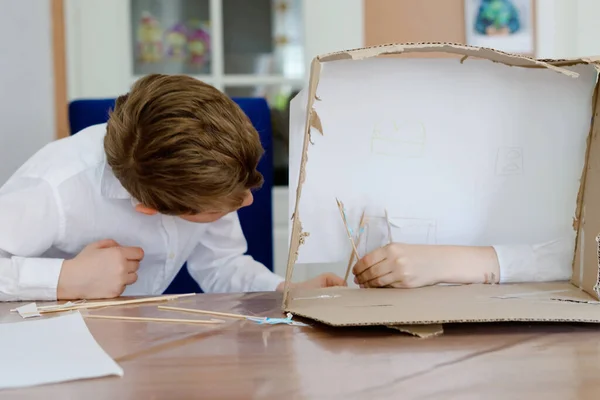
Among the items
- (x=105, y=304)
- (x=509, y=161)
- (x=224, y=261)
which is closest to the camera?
(x=105, y=304)

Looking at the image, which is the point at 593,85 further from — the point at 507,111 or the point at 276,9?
the point at 276,9

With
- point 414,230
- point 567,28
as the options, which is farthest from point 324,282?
point 567,28

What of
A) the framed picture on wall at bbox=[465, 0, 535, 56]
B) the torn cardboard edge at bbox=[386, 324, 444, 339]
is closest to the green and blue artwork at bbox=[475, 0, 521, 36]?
the framed picture on wall at bbox=[465, 0, 535, 56]

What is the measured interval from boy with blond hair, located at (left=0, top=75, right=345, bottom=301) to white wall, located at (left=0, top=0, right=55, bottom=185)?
614 mm

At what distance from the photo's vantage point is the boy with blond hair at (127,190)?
0.85m

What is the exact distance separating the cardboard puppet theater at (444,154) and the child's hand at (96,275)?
0.23 m

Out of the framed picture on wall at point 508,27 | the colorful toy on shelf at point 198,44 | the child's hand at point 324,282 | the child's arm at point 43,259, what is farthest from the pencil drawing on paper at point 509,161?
the colorful toy on shelf at point 198,44

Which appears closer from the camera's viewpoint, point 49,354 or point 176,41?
point 49,354

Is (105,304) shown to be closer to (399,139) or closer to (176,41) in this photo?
(399,139)

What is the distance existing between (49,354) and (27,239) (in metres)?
0.44

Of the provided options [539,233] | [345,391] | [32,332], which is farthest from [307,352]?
[539,233]

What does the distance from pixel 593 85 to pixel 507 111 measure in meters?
0.10

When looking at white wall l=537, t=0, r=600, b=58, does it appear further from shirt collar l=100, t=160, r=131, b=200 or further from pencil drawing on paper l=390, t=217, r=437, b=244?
shirt collar l=100, t=160, r=131, b=200

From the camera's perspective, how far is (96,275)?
0.85 metres
